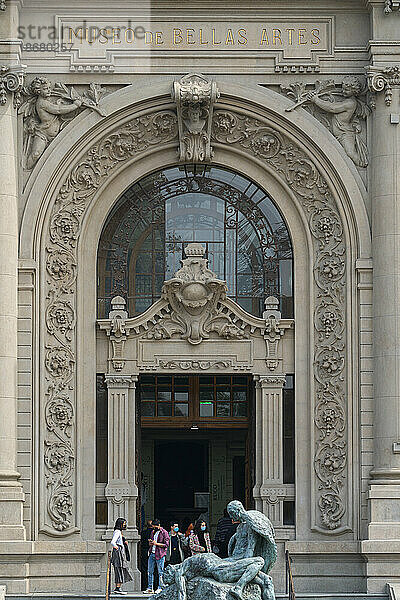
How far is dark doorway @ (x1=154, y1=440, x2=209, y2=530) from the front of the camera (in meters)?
39.3

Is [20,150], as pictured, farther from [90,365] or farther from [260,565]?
[260,565]

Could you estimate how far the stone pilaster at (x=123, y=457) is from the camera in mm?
29672

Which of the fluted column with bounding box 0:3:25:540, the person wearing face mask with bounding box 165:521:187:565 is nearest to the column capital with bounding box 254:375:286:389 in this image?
the person wearing face mask with bounding box 165:521:187:565

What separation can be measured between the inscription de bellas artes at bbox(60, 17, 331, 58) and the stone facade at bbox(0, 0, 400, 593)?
0.12 ft

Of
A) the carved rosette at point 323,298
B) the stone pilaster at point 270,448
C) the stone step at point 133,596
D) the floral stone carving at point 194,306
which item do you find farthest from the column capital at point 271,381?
the stone step at point 133,596

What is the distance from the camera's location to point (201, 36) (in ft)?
99.0

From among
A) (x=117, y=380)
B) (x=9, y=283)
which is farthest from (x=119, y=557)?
(x=9, y=283)

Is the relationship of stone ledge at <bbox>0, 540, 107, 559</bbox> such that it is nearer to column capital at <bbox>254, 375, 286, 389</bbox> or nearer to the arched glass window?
column capital at <bbox>254, 375, 286, 389</bbox>

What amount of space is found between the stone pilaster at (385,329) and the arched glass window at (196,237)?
206cm

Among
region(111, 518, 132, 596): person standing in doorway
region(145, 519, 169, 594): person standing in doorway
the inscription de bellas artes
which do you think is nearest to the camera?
region(111, 518, 132, 596): person standing in doorway

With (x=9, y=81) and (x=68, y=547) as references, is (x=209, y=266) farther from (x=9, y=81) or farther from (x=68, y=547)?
(x=68, y=547)

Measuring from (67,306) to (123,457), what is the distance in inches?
118

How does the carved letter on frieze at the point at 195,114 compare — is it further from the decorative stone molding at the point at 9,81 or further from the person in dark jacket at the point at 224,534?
the person in dark jacket at the point at 224,534

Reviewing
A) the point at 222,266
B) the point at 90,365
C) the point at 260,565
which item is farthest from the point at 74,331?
the point at 260,565
